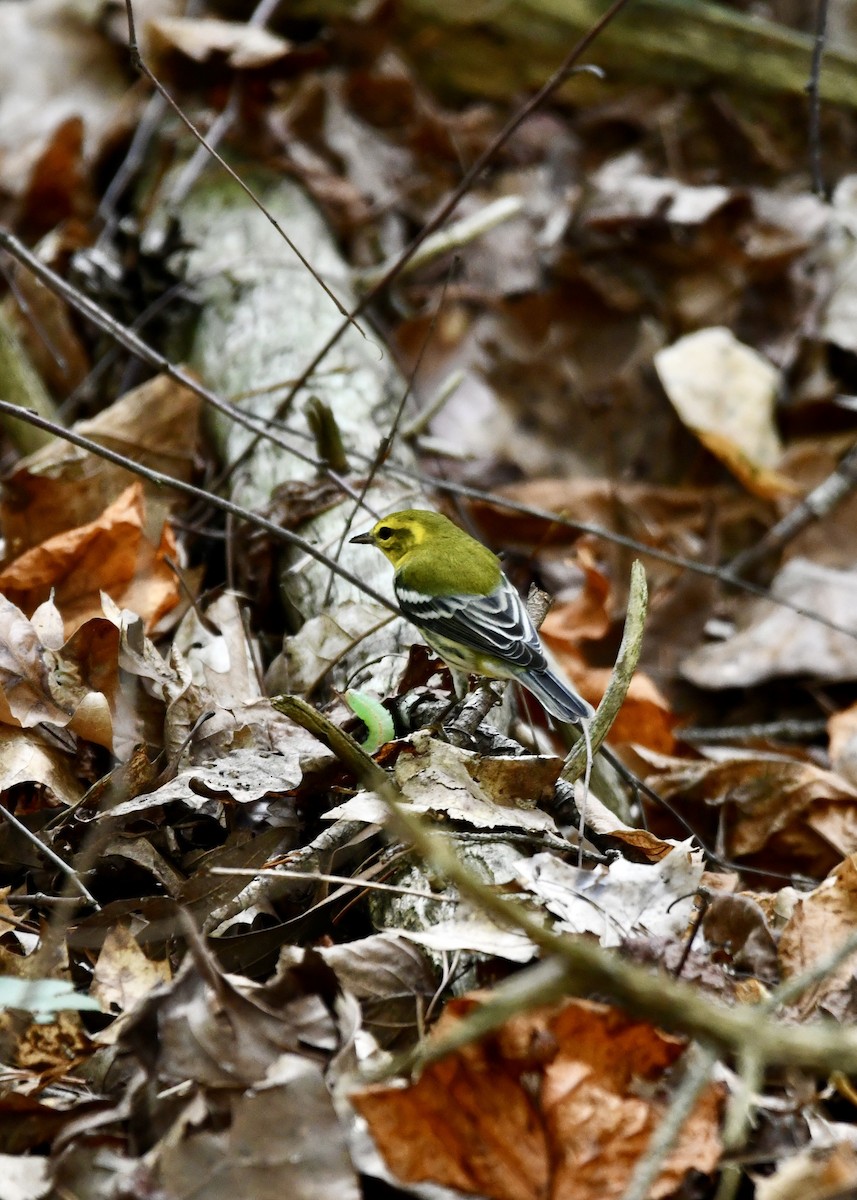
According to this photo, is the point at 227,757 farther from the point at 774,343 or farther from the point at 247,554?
the point at 774,343

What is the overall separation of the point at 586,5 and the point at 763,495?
296cm

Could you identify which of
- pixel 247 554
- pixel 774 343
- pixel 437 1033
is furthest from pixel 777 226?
pixel 437 1033

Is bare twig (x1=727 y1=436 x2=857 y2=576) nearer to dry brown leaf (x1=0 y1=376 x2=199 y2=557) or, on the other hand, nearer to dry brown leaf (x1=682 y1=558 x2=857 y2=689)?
dry brown leaf (x1=682 y1=558 x2=857 y2=689)

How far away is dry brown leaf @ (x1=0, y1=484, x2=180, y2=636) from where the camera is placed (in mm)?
3797

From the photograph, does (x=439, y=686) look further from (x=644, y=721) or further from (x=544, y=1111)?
(x=544, y=1111)

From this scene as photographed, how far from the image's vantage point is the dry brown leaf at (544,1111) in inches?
84.4

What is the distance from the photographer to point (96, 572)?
3.85 metres

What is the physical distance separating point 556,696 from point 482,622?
0.33m

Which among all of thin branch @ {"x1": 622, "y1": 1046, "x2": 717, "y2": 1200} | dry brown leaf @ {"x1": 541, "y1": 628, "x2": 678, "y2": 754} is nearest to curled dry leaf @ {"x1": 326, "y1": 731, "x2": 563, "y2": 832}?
thin branch @ {"x1": 622, "y1": 1046, "x2": 717, "y2": 1200}

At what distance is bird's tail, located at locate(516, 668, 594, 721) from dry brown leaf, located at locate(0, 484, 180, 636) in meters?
1.23

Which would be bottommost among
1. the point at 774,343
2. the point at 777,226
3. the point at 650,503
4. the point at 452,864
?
the point at 650,503

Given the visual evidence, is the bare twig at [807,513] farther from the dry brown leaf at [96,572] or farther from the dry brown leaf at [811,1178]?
the dry brown leaf at [811,1178]

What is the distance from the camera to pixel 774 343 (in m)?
6.22

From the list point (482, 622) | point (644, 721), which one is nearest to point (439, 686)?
point (482, 622)
